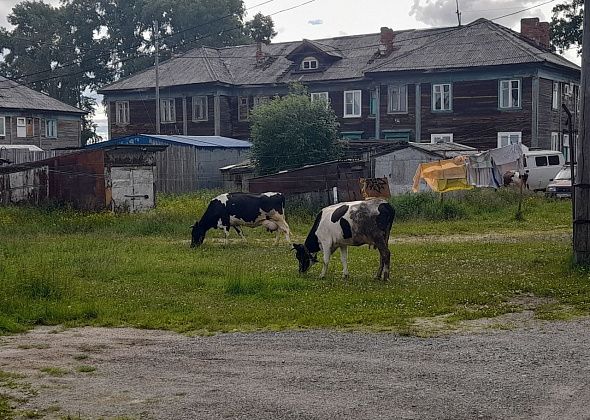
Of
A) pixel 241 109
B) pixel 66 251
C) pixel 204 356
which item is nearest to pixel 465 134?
pixel 241 109

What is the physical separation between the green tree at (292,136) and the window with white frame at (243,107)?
1425 centimetres

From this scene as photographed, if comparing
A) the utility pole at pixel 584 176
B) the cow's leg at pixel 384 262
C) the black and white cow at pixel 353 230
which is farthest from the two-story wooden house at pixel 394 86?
the cow's leg at pixel 384 262

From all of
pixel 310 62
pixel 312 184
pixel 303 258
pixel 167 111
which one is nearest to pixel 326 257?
pixel 303 258

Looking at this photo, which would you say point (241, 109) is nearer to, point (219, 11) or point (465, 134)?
point (465, 134)

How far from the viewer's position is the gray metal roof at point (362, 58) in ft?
153

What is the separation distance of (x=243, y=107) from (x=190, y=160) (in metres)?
13.6

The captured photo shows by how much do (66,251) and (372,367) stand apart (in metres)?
13.6

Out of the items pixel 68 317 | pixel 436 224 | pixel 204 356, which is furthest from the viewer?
pixel 436 224

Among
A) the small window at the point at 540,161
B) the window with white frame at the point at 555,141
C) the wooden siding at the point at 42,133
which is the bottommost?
the small window at the point at 540,161

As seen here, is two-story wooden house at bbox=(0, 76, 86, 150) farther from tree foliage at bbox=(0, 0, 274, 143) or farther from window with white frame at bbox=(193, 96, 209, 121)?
tree foliage at bbox=(0, 0, 274, 143)

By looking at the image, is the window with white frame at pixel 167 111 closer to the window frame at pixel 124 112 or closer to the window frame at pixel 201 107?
the window frame at pixel 201 107

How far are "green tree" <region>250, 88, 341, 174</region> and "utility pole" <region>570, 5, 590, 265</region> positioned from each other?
941 inches

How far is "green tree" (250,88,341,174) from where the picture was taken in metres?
40.3

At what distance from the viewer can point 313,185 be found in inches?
1259
